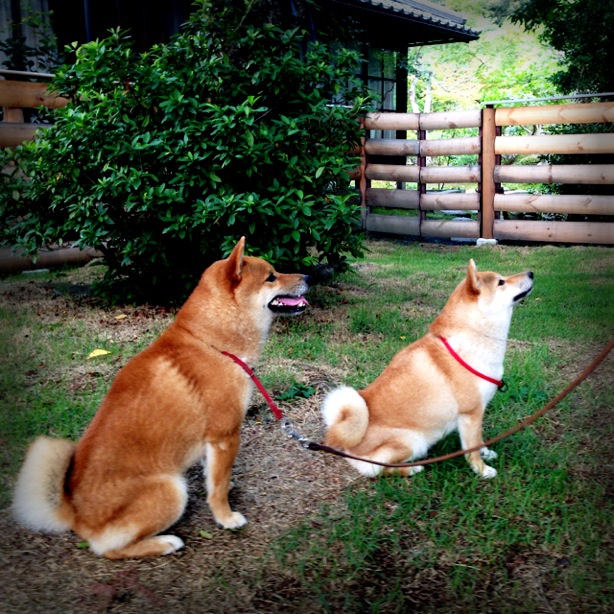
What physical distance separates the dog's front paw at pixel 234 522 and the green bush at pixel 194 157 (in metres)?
2.38

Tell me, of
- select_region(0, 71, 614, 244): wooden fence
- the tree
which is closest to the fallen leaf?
select_region(0, 71, 614, 244): wooden fence

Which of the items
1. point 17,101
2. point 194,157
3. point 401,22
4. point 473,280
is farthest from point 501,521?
point 401,22

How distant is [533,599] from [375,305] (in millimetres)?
3700

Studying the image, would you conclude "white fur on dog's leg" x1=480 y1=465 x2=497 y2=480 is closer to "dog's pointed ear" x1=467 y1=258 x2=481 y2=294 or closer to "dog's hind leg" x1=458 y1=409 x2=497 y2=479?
"dog's hind leg" x1=458 y1=409 x2=497 y2=479

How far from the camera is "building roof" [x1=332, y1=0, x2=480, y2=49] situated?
10008mm

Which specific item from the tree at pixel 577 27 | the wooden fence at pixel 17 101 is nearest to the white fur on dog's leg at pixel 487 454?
the tree at pixel 577 27

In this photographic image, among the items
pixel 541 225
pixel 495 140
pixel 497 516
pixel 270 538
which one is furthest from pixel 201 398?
pixel 495 140

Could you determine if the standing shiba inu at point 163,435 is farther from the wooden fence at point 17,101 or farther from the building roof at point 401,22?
the building roof at point 401,22

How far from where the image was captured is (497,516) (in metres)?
2.63

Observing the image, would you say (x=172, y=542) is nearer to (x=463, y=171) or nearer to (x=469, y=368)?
(x=469, y=368)

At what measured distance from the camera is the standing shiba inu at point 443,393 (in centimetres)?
290

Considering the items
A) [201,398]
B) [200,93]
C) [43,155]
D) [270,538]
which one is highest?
[200,93]

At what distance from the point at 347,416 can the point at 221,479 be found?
59 cm

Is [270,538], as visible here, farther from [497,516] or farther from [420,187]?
[420,187]
